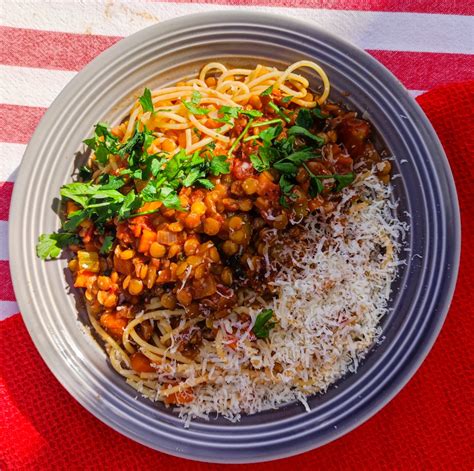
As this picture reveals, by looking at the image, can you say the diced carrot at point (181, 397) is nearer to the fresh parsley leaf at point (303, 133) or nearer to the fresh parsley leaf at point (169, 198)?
the fresh parsley leaf at point (169, 198)

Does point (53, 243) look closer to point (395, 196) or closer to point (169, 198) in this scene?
point (169, 198)

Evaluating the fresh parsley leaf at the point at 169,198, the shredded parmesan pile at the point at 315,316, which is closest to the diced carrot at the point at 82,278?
the fresh parsley leaf at the point at 169,198

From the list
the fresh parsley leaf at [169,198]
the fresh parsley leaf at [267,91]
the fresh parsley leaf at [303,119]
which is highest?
the fresh parsley leaf at [267,91]

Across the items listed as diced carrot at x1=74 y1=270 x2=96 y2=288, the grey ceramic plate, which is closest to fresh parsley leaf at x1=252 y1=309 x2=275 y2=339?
the grey ceramic plate

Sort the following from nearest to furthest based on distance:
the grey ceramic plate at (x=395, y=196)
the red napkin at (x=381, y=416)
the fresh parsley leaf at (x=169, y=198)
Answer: the fresh parsley leaf at (x=169, y=198)
the grey ceramic plate at (x=395, y=196)
the red napkin at (x=381, y=416)

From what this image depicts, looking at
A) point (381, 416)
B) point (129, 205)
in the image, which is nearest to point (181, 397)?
point (129, 205)

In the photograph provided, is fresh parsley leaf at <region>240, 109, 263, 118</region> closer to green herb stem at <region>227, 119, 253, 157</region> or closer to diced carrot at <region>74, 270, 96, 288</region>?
green herb stem at <region>227, 119, 253, 157</region>

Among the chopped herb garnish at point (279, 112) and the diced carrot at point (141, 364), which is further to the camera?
the diced carrot at point (141, 364)
